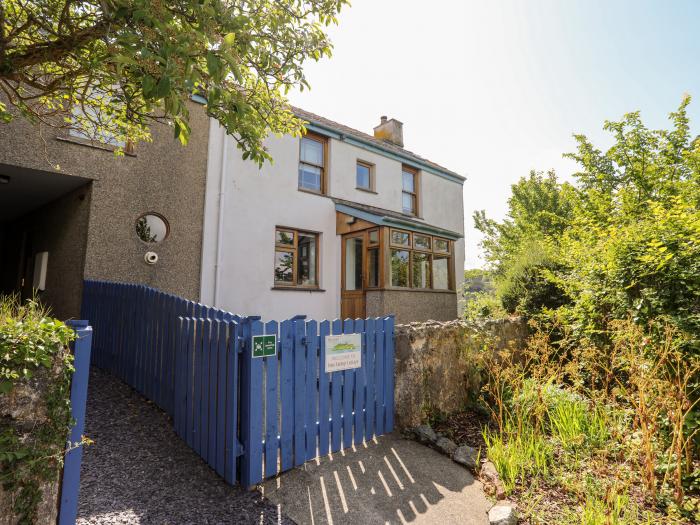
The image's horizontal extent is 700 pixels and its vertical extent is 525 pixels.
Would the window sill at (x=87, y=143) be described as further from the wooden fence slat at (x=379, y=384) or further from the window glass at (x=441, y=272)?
the window glass at (x=441, y=272)

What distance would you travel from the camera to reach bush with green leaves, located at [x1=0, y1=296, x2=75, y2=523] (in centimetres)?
200

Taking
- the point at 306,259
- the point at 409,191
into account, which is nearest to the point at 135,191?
the point at 306,259

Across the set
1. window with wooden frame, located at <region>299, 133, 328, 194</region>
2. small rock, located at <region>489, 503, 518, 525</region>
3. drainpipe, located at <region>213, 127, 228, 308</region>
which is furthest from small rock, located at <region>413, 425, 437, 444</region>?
window with wooden frame, located at <region>299, 133, 328, 194</region>

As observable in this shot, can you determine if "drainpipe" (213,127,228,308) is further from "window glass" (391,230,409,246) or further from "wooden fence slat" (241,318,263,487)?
"wooden fence slat" (241,318,263,487)

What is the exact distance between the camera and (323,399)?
406 centimetres

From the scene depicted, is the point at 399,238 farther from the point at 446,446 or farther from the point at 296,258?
the point at 446,446

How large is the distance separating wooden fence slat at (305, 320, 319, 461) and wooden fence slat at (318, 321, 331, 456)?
6 cm

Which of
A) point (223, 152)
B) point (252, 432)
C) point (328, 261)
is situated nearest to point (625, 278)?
point (252, 432)

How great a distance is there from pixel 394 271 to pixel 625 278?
5.89 metres

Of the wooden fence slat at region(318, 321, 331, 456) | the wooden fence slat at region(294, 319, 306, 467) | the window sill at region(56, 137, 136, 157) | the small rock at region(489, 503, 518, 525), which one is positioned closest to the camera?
the small rock at region(489, 503, 518, 525)

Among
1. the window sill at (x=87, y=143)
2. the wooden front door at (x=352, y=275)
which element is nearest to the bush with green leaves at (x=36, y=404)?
the window sill at (x=87, y=143)

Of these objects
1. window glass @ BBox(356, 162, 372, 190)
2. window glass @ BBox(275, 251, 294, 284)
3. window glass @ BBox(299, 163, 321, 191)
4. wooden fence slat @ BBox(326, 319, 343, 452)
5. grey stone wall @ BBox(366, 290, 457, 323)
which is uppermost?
window glass @ BBox(356, 162, 372, 190)

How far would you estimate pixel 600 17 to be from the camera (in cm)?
598

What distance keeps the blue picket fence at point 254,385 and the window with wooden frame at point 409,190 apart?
9449 millimetres
